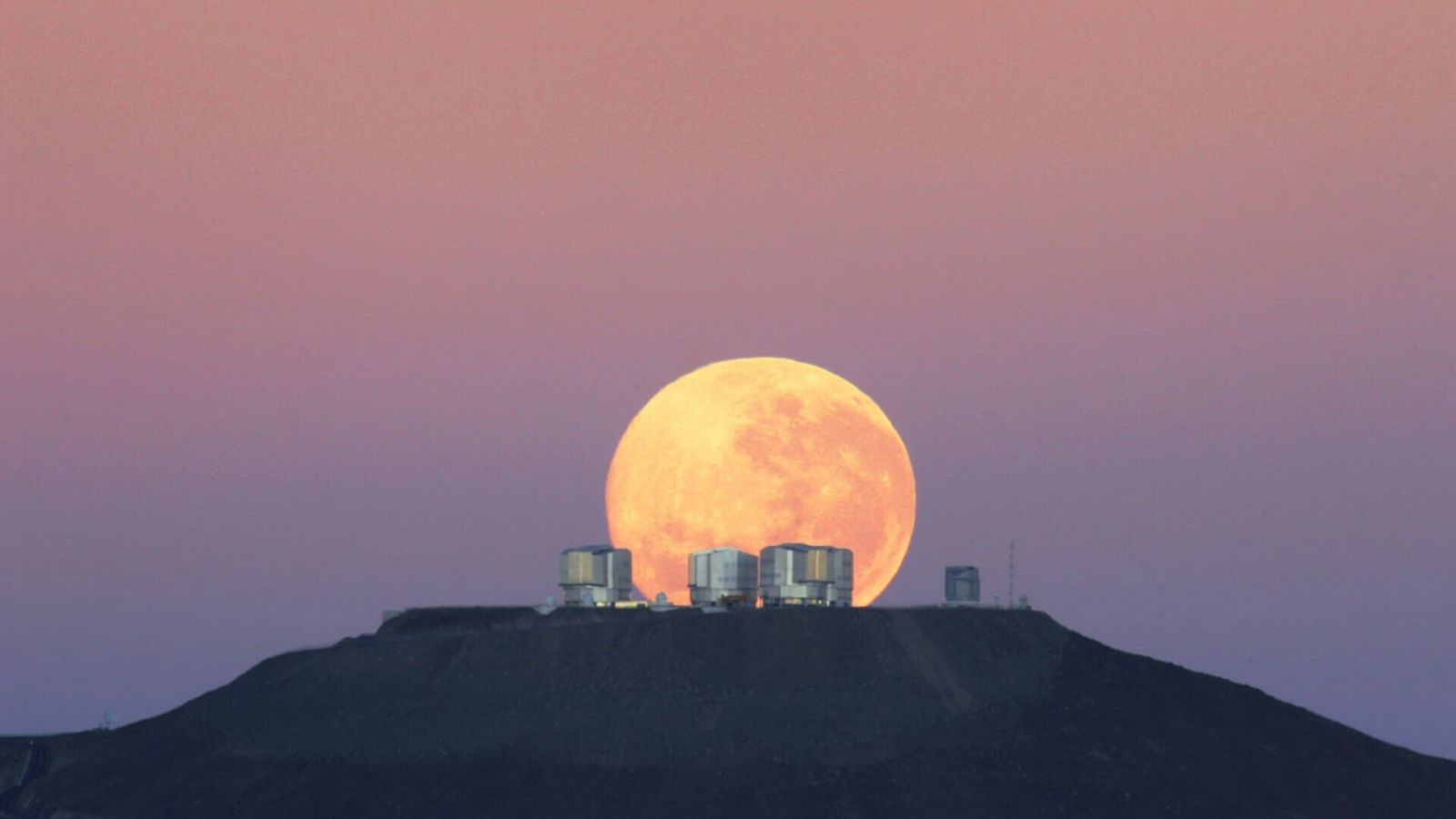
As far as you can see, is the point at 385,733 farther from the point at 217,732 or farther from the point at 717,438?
the point at 717,438

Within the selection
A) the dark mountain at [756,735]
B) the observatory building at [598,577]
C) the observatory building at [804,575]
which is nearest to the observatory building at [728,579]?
the observatory building at [804,575]

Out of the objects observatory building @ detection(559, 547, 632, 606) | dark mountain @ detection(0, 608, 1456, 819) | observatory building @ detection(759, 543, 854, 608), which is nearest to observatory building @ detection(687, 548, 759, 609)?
observatory building @ detection(759, 543, 854, 608)

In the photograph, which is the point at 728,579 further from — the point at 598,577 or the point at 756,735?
the point at 756,735

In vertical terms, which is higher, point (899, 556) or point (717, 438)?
point (717, 438)

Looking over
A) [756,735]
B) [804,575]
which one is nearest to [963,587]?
[804,575]

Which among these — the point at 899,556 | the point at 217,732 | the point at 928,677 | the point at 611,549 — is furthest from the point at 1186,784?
the point at 217,732
